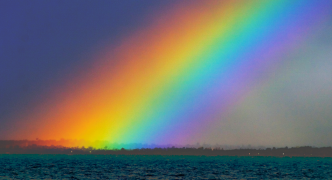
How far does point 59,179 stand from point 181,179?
30035 mm

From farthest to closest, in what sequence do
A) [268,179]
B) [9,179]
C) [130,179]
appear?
[268,179]
[130,179]
[9,179]

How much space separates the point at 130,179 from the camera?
3088 inches

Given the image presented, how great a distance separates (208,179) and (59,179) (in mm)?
37329

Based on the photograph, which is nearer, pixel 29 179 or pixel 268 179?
pixel 29 179

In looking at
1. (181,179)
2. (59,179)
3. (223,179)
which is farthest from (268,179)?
(59,179)

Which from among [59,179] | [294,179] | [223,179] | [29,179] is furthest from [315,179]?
[29,179]

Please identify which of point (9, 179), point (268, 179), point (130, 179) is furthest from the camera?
point (268, 179)

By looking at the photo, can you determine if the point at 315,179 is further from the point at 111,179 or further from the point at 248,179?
the point at 111,179

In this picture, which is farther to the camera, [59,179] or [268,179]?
[268,179]

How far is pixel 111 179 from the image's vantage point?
7844 cm

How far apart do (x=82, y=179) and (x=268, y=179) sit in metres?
48.6

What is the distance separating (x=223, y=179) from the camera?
81.3m

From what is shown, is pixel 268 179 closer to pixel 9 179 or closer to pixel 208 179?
pixel 208 179

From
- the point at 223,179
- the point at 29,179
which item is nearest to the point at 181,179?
the point at 223,179
